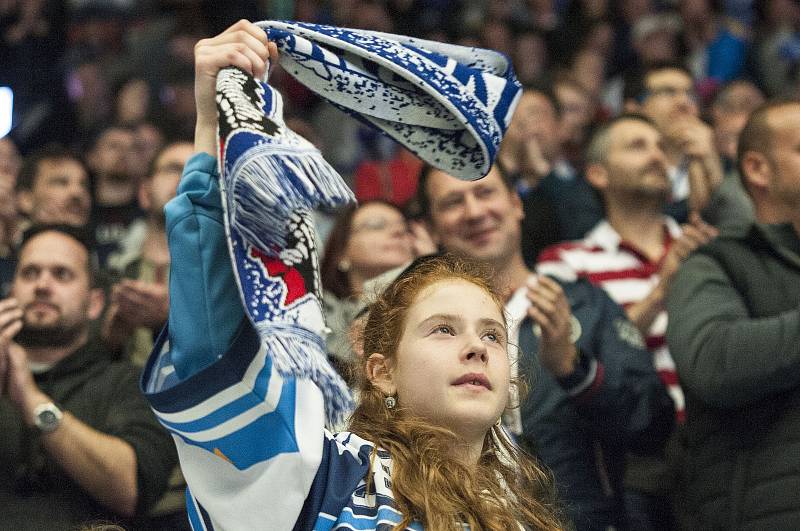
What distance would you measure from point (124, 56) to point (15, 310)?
523cm

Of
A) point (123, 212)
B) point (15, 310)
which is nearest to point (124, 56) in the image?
point (123, 212)

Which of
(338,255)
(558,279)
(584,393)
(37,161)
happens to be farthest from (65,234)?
(584,393)

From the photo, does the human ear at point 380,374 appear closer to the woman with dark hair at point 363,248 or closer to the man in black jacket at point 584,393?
the man in black jacket at point 584,393

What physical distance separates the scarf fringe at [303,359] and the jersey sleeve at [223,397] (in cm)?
8

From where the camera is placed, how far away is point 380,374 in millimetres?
2748

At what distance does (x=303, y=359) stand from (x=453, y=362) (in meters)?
0.59

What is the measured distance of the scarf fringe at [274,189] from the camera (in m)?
2.06

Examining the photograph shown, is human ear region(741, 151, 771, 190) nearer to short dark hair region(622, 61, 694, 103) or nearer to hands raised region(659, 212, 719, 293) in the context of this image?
hands raised region(659, 212, 719, 293)

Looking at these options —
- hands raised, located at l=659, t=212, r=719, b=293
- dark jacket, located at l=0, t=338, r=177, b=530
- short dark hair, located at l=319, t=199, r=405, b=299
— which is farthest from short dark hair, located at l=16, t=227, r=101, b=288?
hands raised, located at l=659, t=212, r=719, b=293

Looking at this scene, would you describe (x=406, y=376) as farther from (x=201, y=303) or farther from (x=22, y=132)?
(x=22, y=132)

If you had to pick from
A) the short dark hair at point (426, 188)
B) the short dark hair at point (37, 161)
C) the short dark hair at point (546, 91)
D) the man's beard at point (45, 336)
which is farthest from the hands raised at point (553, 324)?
the short dark hair at point (546, 91)

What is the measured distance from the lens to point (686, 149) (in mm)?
5418

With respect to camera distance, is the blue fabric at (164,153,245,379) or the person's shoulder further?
the person's shoulder

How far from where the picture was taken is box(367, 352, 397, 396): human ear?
270 cm
